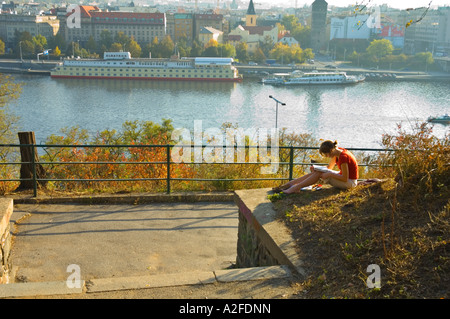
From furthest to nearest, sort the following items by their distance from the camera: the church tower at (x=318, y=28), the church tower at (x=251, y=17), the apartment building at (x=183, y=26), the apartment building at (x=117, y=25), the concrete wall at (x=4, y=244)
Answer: the church tower at (x=251, y=17), the church tower at (x=318, y=28), the apartment building at (x=183, y=26), the apartment building at (x=117, y=25), the concrete wall at (x=4, y=244)

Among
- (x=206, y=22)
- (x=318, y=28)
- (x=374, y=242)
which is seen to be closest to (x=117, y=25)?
(x=206, y=22)

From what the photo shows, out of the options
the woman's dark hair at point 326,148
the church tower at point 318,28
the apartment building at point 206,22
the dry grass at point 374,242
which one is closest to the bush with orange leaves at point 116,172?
the woman's dark hair at point 326,148

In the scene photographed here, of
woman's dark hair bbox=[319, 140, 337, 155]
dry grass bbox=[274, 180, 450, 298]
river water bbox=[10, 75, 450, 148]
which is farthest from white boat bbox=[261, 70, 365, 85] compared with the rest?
dry grass bbox=[274, 180, 450, 298]

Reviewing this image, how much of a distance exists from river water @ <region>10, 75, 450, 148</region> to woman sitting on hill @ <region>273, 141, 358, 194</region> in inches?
772

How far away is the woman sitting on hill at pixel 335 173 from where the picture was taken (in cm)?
372

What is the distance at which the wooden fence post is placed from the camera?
15.6 ft

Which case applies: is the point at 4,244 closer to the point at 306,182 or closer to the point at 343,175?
the point at 306,182

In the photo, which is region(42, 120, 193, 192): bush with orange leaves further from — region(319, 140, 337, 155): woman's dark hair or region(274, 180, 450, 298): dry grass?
region(274, 180, 450, 298): dry grass

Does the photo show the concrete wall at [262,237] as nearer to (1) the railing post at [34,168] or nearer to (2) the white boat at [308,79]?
(1) the railing post at [34,168]

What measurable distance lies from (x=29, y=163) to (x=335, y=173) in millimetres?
2889

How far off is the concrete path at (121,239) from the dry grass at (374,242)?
2.54 ft

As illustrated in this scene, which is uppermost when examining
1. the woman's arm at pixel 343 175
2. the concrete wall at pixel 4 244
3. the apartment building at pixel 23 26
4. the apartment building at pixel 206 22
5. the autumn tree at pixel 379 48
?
the apartment building at pixel 206 22
